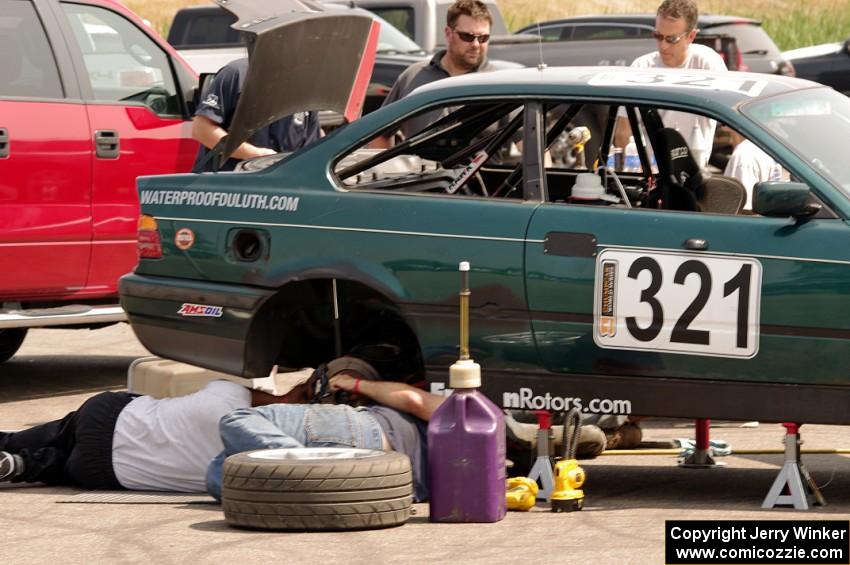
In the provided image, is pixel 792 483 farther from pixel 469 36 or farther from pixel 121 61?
pixel 121 61

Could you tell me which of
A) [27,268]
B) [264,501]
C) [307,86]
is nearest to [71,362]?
[27,268]

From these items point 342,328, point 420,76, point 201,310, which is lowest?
point 342,328

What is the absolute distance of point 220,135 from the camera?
8.92 metres

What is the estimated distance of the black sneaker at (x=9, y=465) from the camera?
21.5 ft

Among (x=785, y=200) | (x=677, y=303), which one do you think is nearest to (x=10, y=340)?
(x=677, y=303)

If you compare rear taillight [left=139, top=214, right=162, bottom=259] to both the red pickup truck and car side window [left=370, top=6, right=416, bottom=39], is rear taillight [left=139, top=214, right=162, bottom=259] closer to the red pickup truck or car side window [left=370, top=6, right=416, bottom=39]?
the red pickup truck

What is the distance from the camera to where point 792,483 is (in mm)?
6152

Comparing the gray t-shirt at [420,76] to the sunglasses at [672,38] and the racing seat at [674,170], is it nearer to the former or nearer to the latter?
the sunglasses at [672,38]

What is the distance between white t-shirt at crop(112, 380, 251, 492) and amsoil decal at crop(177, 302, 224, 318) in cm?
36

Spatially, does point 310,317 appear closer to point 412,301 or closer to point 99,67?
point 412,301

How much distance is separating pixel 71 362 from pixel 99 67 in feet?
6.93

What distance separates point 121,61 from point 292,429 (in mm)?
4021

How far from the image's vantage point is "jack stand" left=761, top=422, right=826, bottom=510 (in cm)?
614

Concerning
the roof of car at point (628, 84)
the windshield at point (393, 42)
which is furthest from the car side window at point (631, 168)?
the windshield at point (393, 42)
